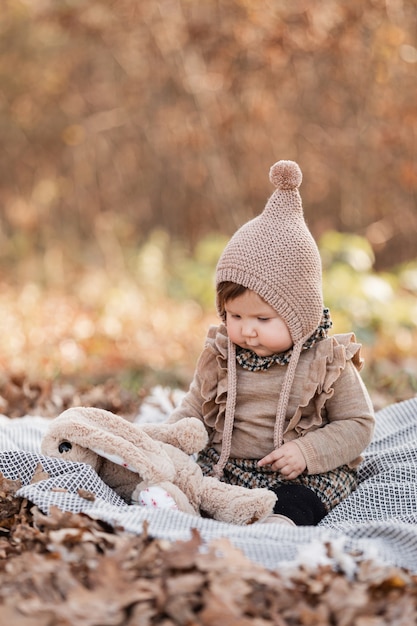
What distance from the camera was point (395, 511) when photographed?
3.35 meters

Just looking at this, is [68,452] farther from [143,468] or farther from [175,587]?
[175,587]

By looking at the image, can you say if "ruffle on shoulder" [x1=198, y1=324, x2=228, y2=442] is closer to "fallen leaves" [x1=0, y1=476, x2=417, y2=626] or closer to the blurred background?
"fallen leaves" [x1=0, y1=476, x2=417, y2=626]

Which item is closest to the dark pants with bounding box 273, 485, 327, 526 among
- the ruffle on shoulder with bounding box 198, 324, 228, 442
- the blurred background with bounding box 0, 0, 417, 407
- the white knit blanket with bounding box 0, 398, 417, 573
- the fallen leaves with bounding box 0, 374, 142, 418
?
the white knit blanket with bounding box 0, 398, 417, 573

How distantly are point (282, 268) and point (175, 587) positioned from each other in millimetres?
1430

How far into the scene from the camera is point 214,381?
11.7 ft

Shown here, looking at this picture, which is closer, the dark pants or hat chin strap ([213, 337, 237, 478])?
the dark pants

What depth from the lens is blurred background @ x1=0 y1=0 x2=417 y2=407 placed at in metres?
7.22

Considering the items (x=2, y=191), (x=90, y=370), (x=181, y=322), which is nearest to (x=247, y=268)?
(x=90, y=370)

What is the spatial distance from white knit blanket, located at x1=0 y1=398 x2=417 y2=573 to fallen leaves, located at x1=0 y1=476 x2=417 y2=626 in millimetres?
114

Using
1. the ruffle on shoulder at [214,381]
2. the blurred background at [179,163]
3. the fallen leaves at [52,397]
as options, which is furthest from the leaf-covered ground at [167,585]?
→ the blurred background at [179,163]

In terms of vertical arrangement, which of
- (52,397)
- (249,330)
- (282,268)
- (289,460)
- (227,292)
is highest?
(282,268)

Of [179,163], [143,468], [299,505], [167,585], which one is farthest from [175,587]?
[179,163]

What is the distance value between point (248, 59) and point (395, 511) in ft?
23.1

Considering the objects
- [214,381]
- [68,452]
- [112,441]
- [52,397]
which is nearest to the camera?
[112,441]
